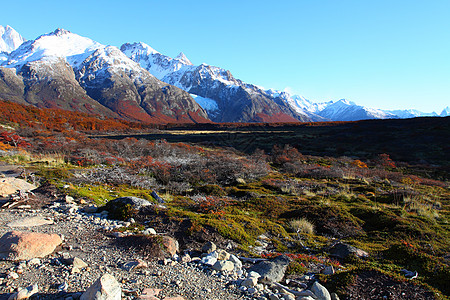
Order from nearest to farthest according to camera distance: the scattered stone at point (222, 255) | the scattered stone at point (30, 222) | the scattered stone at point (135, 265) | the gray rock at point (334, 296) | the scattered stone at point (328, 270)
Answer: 1. the gray rock at point (334, 296)
2. the scattered stone at point (135, 265)
3. the scattered stone at point (328, 270)
4. the scattered stone at point (222, 255)
5. the scattered stone at point (30, 222)

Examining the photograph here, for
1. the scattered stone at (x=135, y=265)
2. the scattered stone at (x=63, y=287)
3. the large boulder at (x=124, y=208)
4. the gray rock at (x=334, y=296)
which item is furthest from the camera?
the large boulder at (x=124, y=208)

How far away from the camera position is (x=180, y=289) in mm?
3482

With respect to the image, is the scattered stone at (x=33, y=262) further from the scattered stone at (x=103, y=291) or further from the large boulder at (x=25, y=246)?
the scattered stone at (x=103, y=291)

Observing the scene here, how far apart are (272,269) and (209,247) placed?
1361mm

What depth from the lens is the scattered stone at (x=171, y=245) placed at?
14.9ft

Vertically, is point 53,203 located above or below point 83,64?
below

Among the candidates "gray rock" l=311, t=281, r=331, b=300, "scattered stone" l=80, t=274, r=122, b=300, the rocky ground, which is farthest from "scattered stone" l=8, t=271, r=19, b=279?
"gray rock" l=311, t=281, r=331, b=300

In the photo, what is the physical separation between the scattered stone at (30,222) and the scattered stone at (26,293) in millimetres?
2777

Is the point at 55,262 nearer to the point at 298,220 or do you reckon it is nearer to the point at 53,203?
the point at 53,203

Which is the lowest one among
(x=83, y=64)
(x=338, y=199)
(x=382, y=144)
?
(x=338, y=199)

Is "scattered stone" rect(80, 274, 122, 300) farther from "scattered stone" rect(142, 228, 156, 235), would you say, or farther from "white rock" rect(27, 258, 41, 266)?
"scattered stone" rect(142, 228, 156, 235)

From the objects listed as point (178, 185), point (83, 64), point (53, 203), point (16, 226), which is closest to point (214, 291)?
point (16, 226)

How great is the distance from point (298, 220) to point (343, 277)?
3630 millimetres

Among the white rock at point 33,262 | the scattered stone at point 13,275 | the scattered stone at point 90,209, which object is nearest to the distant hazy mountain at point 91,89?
the scattered stone at point 90,209
